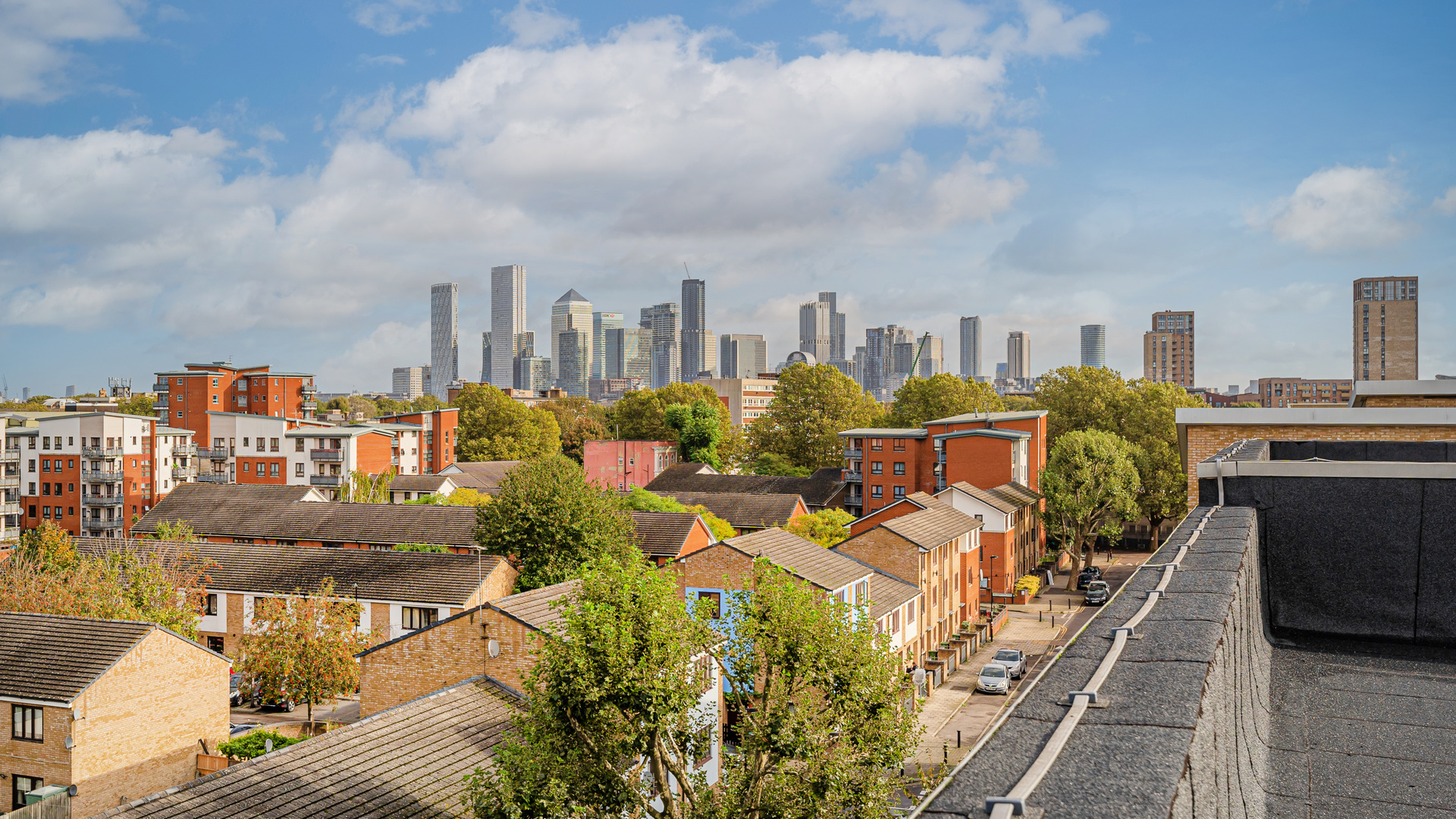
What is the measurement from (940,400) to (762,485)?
18.2 m

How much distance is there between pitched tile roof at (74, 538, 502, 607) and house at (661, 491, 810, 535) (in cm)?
2178

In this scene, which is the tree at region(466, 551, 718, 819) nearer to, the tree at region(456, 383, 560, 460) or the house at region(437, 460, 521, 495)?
the house at region(437, 460, 521, 495)

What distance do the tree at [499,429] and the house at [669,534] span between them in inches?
1649

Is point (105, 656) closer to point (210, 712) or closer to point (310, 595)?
point (210, 712)

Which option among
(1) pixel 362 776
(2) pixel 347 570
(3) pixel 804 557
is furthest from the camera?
(2) pixel 347 570

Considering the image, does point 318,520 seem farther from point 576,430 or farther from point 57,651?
point 576,430

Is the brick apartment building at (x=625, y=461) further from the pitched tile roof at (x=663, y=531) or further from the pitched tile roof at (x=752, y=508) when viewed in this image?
the pitched tile roof at (x=663, y=531)

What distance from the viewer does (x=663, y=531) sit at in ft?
121

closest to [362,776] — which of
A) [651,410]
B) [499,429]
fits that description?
[499,429]

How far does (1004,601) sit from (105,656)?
37134 mm

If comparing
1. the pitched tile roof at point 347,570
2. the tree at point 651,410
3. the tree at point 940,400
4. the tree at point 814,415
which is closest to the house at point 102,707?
the pitched tile roof at point 347,570

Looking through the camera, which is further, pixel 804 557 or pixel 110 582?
pixel 804 557

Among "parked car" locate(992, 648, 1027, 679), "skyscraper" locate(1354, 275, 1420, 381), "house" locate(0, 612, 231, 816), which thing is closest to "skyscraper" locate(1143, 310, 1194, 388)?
"skyscraper" locate(1354, 275, 1420, 381)

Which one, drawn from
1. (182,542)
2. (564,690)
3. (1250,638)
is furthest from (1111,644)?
(182,542)
